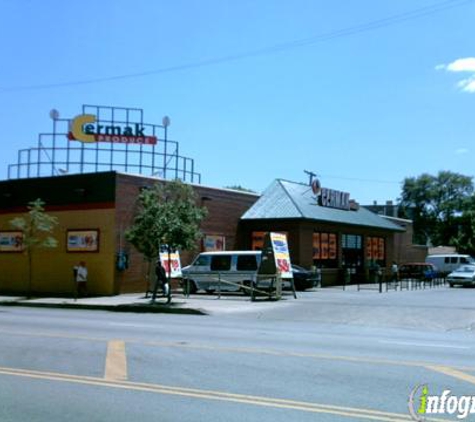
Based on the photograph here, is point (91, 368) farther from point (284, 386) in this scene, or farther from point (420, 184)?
point (420, 184)

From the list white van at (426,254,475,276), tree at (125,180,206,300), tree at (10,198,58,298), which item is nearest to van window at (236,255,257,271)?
tree at (125,180,206,300)

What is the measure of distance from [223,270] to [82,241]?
251 inches

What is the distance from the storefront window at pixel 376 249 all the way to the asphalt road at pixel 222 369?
85.9ft

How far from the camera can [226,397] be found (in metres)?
7.91

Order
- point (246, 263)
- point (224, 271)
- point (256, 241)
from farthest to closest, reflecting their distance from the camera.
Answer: point (256, 241) < point (224, 271) < point (246, 263)

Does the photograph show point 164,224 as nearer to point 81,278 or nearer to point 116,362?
point 81,278

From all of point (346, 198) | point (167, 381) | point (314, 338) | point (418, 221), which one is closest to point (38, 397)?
point (167, 381)

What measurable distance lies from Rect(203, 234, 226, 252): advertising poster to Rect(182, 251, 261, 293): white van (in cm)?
410

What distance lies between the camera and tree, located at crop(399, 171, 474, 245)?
93.0m

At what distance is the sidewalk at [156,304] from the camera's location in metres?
22.6

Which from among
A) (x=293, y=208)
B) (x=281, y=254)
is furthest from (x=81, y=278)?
(x=293, y=208)

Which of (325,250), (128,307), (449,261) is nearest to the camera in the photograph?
(128,307)

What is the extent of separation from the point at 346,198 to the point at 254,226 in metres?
8.03

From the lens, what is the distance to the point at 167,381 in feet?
29.1
